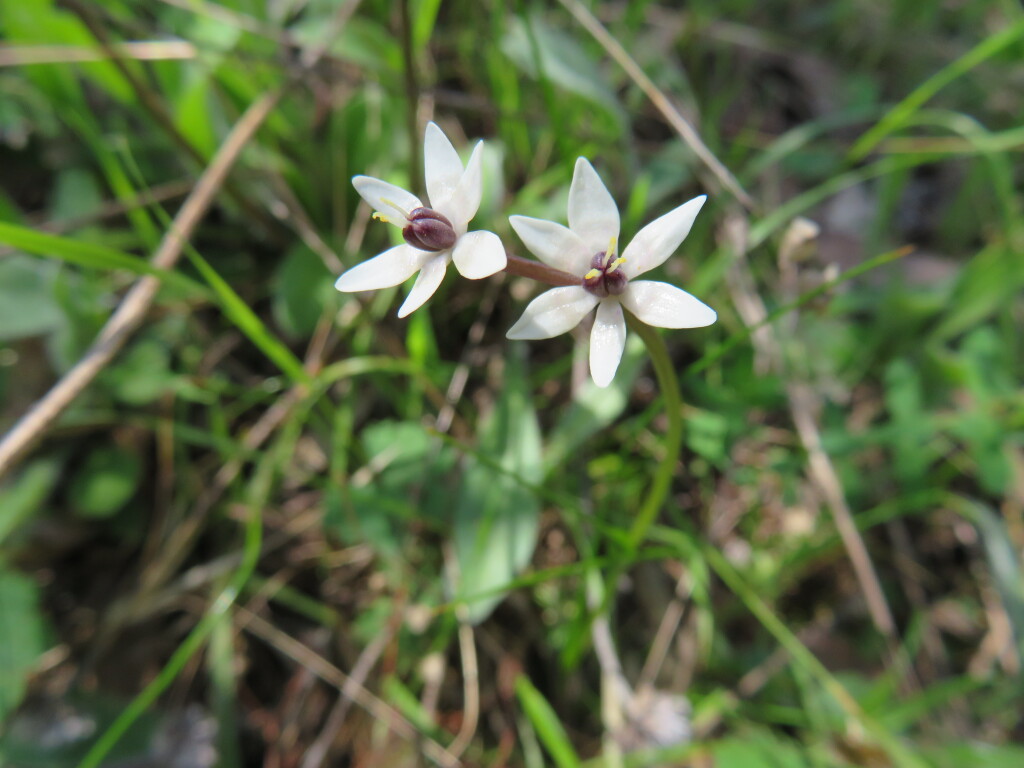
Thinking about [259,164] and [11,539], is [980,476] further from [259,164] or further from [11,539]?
[11,539]

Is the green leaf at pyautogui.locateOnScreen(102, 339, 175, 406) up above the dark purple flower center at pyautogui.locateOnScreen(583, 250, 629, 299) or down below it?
below

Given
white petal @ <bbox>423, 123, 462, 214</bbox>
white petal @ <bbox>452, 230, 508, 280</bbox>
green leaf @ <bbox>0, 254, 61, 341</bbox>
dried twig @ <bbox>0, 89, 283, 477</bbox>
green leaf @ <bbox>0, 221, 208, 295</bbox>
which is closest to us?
white petal @ <bbox>452, 230, 508, 280</bbox>

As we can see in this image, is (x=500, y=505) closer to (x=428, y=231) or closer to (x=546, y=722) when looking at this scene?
(x=546, y=722)

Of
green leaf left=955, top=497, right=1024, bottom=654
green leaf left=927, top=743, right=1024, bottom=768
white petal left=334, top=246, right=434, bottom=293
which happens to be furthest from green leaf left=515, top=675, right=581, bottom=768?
green leaf left=955, top=497, right=1024, bottom=654

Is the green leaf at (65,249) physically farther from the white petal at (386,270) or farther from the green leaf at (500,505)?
the green leaf at (500,505)

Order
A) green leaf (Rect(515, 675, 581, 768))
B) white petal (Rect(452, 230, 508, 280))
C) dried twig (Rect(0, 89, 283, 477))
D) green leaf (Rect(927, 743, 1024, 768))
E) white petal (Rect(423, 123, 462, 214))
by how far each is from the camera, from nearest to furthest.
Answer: white petal (Rect(452, 230, 508, 280)), white petal (Rect(423, 123, 462, 214)), dried twig (Rect(0, 89, 283, 477)), green leaf (Rect(515, 675, 581, 768)), green leaf (Rect(927, 743, 1024, 768))

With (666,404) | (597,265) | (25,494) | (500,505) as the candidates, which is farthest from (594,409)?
(25,494)

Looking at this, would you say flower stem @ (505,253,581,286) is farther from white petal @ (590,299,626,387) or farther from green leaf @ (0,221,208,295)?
green leaf @ (0,221,208,295)
